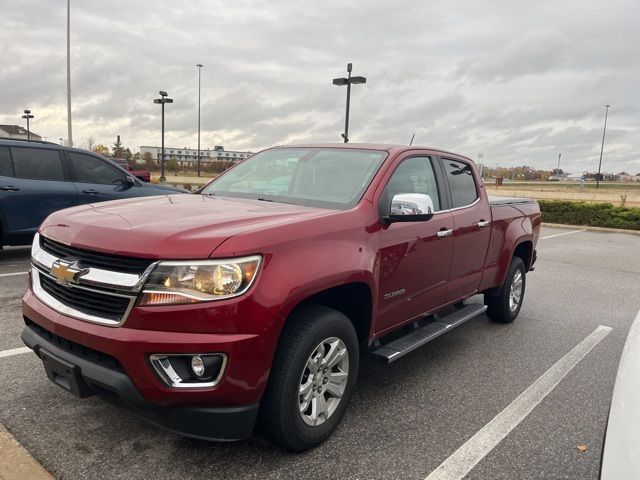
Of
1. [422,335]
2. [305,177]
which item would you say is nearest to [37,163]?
[305,177]

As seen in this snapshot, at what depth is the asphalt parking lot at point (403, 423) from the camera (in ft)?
8.79

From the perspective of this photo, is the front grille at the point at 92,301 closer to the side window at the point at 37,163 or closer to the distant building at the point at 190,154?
the side window at the point at 37,163

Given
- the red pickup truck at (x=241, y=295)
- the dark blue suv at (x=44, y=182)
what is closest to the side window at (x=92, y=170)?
the dark blue suv at (x=44, y=182)

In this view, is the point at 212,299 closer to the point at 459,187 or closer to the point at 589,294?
the point at 459,187

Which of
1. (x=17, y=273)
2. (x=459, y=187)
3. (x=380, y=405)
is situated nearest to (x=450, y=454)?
(x=380, y=405)

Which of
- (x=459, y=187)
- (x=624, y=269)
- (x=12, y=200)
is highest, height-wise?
(x=459, y=187)

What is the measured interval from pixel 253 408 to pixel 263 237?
816mm

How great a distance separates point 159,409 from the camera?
7.68ft

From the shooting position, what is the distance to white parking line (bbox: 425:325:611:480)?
109 inches

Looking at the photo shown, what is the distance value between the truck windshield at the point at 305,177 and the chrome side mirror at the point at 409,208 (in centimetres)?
24

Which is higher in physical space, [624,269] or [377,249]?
[377,249]

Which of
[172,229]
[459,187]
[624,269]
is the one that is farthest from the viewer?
[624,269]

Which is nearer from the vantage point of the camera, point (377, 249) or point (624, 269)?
point (377, 249)

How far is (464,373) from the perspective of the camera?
412cm
